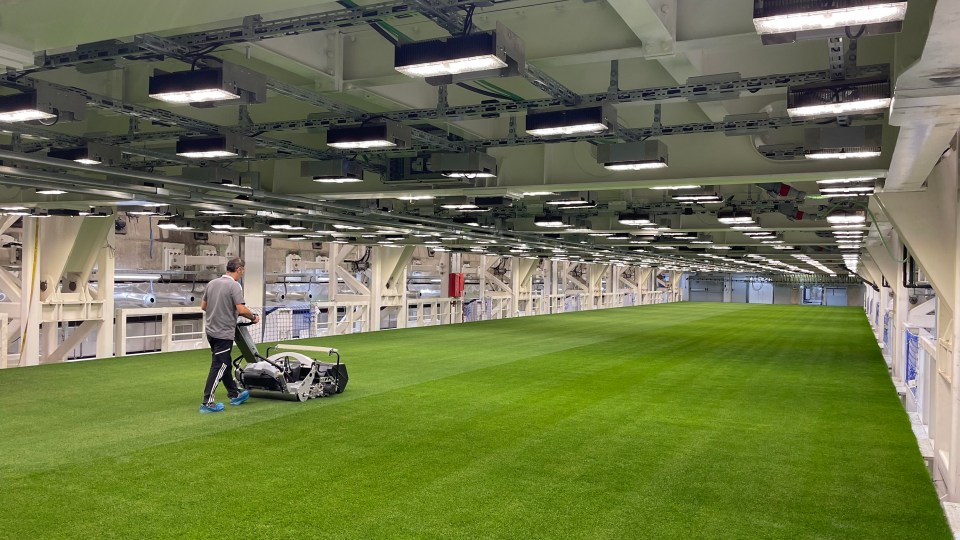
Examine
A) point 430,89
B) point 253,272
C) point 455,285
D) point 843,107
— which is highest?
point 430,89

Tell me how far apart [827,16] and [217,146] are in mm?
7379

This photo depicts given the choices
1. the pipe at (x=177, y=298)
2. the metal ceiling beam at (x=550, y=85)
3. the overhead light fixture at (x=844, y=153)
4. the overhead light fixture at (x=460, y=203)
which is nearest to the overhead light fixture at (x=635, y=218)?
the overhead light fixture at (x=460, y=203)

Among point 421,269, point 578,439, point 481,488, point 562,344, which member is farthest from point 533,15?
point 421,269

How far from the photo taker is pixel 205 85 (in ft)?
20.3

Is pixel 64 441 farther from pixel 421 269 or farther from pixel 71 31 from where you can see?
pixel 421 269

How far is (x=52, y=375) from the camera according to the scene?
13.2 m

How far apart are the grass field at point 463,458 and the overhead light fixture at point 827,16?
3680 millimetres

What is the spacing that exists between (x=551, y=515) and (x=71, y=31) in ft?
16.6

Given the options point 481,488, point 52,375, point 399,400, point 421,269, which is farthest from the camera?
point 421,269

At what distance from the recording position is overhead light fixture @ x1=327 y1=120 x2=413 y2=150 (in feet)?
27.5

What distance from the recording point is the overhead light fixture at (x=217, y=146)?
9.25m

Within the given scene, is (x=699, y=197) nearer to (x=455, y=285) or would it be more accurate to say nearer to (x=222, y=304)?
(x=222, y=304)

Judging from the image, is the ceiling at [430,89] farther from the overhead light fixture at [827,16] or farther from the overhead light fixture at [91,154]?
the overhead light fixture at [827,16]

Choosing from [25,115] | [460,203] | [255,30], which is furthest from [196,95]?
[460,203]
